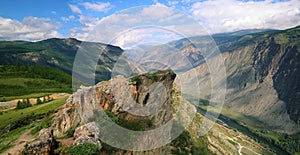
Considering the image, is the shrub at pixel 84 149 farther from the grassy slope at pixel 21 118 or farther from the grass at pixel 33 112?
the grass at pixel 33 112

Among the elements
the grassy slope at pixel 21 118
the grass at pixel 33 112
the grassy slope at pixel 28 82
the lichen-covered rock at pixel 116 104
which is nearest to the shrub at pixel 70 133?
the lichen-covered rock at pixel 116 104

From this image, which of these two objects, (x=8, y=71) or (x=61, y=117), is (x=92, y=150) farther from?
(x=8, y=71)

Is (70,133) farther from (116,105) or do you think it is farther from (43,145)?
(43,145)

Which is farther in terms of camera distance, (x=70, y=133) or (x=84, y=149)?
(x=70, y=133)

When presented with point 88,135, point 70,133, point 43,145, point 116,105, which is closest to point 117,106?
point 116,105

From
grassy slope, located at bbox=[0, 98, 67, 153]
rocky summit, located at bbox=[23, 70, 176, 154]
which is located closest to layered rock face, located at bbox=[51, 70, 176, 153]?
rocky summit, located at bbox=[23, 70, 176, 154]
